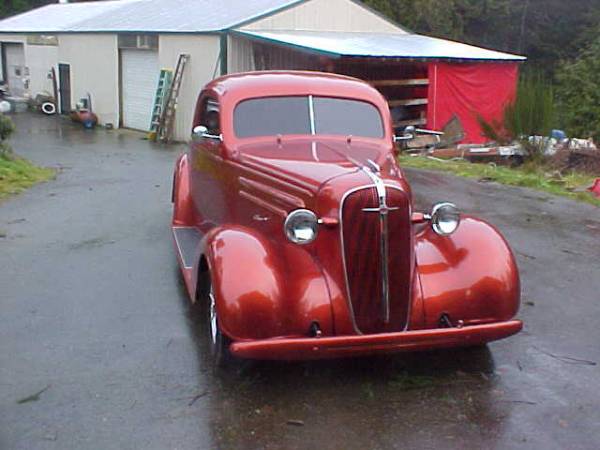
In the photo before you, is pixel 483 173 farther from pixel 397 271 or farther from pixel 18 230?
pixel 397 271

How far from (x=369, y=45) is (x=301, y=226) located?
14.9 meters

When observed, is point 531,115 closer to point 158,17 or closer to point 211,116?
point 211,116

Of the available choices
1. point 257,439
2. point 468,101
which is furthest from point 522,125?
point 257,439

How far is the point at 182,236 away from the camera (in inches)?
286

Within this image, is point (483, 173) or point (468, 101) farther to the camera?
point (468, 101)

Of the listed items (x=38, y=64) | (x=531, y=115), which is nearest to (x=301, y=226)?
(x=531, y=115)

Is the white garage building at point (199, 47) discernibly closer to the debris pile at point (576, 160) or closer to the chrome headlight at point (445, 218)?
the debris pile at point (576, 160)

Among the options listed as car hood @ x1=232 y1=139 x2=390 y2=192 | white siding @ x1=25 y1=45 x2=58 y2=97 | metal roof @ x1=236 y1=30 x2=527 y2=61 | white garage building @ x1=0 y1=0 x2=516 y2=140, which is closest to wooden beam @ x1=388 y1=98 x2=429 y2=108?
white garage building @ x1=0 y1=0 x2=516 y2=140

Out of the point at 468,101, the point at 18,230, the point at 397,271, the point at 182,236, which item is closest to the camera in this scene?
the point at 397,271

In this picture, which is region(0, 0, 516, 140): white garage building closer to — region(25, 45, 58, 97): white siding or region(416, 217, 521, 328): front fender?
region(25, 45, 58, 97): white siding

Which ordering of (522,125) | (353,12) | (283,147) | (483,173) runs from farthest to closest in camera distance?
(353,12)
(522,125)
(483,173)
(283,147)

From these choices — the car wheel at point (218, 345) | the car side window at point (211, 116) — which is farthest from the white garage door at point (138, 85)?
the car wheel at point (218, 345)

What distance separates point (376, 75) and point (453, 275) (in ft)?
52.4

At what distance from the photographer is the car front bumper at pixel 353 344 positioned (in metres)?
4.16
